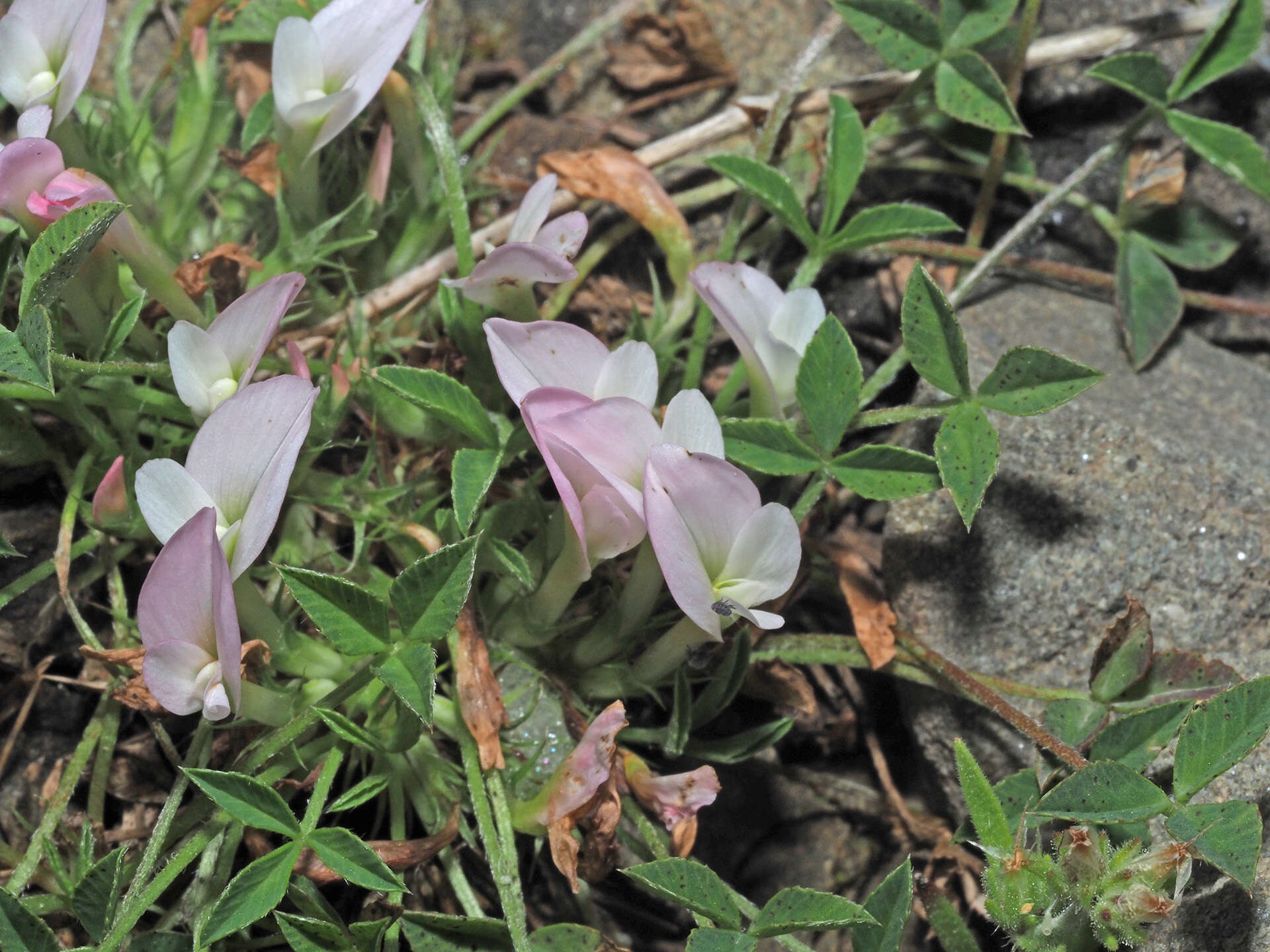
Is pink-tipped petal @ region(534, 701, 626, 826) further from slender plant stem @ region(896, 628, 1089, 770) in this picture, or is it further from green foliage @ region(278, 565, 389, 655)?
slender plant stem @ region(896, 628, 1089, 770)

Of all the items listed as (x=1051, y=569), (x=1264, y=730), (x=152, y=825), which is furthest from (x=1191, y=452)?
(x=152, y=825)

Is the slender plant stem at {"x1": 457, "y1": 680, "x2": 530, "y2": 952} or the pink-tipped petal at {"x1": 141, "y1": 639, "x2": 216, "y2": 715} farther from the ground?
the pink-tipped petal at {"x1": 141, "y1": 639, "x2": 216, "y2": 715}

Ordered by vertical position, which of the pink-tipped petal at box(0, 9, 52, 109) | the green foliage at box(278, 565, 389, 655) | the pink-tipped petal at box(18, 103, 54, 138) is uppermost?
the pink-tipped petal at box(0, 9, 52, 109)

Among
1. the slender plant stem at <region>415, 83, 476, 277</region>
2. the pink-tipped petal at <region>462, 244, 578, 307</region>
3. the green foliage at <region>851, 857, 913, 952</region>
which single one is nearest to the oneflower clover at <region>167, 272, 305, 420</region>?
the pink-tipped petal at <region>462, 244, 578, 307</region>

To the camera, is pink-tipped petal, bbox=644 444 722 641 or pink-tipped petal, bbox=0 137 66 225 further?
pink-tipped petal, bbox=0 137 66 225

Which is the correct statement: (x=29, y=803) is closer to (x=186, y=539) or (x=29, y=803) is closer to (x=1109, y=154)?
(x=186, y=539)

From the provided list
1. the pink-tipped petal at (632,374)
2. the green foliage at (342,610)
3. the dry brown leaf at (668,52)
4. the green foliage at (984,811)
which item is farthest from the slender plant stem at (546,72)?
the green foliage at (984,811)

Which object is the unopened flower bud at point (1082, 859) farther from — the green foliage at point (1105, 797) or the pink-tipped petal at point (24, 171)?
the pink-tipped petal at point (24, 171)
